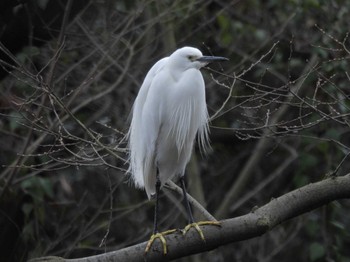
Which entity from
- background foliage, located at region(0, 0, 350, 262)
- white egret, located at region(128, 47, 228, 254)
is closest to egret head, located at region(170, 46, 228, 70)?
white egret, located at region(128, 47, 228, 254)

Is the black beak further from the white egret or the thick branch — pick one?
the thick branch

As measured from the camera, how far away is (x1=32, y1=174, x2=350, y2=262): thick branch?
8.59ft

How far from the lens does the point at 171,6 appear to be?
4.73m

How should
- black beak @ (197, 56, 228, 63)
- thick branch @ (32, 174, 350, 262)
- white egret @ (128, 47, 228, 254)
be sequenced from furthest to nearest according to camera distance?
white egret @ (128, 47, 228, 254) < black beak @ (197, 56, 228, 63) < thick branch @ (32, 174, 350, 262)

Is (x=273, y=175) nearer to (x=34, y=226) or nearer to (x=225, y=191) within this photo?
(x=225, y=191)

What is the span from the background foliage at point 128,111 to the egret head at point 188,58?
1.92 feet

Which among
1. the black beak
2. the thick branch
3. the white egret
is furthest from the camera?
the white egret

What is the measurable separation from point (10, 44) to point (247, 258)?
2945 mm

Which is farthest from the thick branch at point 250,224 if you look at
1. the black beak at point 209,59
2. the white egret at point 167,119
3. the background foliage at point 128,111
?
the background foliage at point 128,111

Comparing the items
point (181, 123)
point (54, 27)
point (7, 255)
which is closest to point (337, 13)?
point (54, 27)

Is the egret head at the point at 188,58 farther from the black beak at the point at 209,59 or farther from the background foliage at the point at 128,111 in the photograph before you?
the background foliage at the point at 128,111

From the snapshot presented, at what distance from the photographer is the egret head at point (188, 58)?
304 cm

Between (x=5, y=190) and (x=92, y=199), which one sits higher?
(x=5, y=190)

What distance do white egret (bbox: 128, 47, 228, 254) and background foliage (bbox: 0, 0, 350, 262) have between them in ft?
1.16
